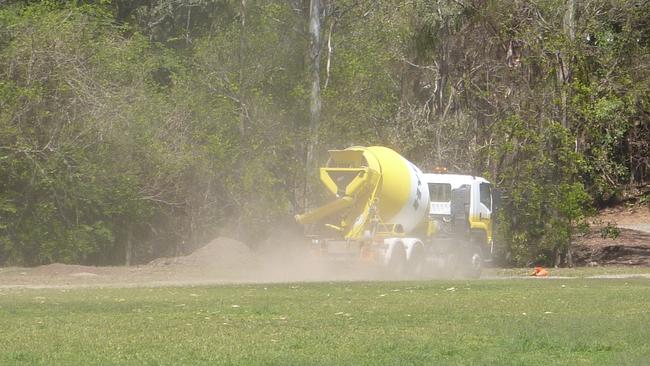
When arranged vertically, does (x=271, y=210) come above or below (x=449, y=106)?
below

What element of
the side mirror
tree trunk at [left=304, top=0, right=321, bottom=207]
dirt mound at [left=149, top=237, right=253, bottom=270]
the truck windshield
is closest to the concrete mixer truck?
the truck windshield

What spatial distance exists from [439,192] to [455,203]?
24.0 inches

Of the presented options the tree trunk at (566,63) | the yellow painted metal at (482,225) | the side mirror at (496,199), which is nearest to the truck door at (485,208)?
the yellow painted metal at (482,225)

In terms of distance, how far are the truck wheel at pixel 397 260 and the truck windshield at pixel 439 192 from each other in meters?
3.41

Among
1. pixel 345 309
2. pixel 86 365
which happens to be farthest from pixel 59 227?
pixel 86 365

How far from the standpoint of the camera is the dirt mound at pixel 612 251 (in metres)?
44.9

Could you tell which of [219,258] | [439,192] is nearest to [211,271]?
[219,258]

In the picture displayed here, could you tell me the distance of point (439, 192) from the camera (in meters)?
36.8

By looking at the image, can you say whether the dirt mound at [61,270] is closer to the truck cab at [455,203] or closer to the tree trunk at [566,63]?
the truck cab at [455,203]

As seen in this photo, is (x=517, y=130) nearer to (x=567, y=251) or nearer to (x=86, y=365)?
(x=567, y=251)

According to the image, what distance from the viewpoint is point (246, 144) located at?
45.0 m

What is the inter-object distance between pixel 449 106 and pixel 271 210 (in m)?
9.13

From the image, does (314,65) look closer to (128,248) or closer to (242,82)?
(242,82)

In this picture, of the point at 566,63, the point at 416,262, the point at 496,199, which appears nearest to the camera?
the point at 416,262
